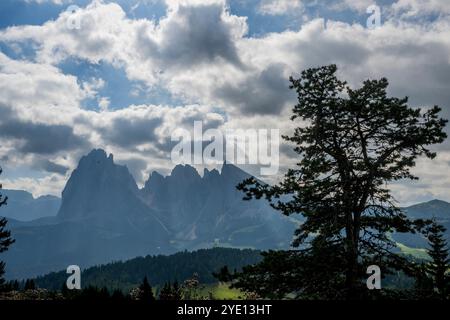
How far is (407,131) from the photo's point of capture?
65.1 feet

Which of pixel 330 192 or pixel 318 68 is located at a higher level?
pixel 318 68

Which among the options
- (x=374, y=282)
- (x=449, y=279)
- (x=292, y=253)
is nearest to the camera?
(x=374, y=282)

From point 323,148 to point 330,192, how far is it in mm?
2304

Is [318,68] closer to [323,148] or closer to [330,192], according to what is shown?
[323,148]

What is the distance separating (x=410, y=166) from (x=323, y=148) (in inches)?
158

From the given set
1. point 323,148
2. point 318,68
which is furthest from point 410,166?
point 318,68

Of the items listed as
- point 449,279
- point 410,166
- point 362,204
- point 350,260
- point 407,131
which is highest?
point 407,131

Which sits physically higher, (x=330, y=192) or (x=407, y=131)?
(x=407, y=131)
